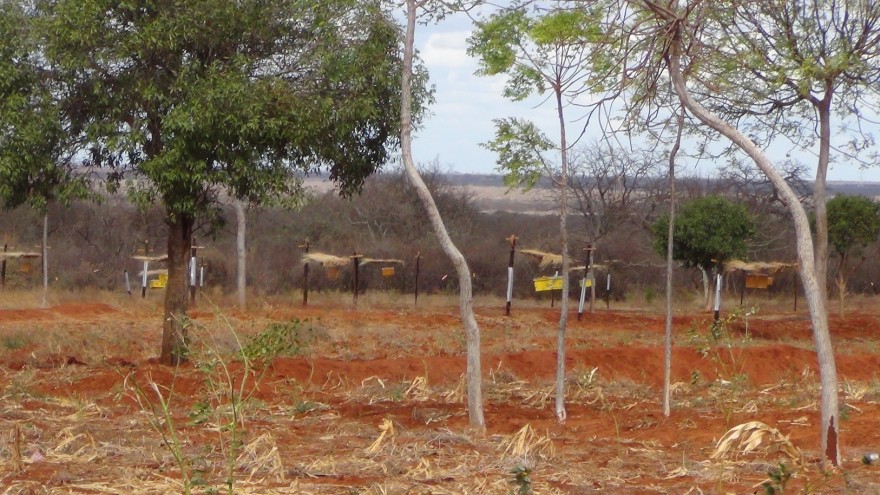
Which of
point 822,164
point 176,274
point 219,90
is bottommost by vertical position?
point 176,274

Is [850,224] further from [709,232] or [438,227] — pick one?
[438,227]

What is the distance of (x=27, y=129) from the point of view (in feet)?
38.9

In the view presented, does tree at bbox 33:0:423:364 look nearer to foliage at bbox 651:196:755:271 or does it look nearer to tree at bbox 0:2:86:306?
tree at bbox 0:2:86:306

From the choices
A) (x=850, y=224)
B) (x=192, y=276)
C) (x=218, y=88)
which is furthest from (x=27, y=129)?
(x=850, y=224)

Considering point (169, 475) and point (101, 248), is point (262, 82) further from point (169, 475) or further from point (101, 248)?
point (101, 248)

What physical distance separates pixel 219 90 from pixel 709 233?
18.8 m

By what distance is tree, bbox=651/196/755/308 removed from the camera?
27875 mm

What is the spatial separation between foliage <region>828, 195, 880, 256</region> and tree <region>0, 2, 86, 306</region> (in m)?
21.2

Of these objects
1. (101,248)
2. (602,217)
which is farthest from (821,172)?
(101,248)

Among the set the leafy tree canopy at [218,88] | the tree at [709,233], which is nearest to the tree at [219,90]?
the leafy tree canopy at [218,88]

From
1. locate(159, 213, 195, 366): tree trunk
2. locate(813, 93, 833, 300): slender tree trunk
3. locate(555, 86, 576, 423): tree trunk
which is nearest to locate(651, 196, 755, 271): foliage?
locate(813, 93, 833, 300): slender tree trunk

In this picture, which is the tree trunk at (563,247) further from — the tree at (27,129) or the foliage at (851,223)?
the foliage at (851,223)

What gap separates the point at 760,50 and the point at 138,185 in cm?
675

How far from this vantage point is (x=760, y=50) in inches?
466
